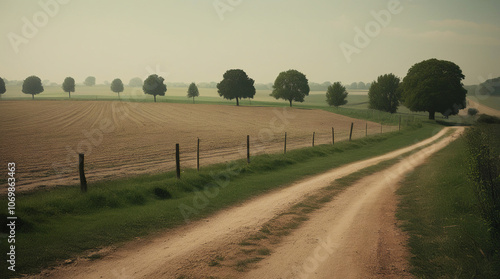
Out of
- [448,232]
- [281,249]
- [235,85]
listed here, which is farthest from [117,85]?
[448,232]

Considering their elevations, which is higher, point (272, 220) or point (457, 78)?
point (457, 78)

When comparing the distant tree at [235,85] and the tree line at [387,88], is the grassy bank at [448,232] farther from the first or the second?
the distant tree at [235,85]

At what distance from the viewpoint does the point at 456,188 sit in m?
13.1

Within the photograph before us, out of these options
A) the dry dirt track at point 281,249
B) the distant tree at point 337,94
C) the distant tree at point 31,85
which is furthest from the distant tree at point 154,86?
A: the dry dirt track at point 281,249

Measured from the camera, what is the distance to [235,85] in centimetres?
10331

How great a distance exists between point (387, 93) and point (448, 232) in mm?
96677

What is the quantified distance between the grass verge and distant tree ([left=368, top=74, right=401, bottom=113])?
3372 inches

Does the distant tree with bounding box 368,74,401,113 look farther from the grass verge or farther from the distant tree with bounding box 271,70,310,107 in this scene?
the grass verge

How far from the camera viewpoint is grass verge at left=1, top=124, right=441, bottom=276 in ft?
28.8

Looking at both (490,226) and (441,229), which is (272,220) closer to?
(441,229)

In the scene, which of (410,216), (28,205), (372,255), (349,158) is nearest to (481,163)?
(410,216)

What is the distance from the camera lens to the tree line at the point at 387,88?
2603 inches

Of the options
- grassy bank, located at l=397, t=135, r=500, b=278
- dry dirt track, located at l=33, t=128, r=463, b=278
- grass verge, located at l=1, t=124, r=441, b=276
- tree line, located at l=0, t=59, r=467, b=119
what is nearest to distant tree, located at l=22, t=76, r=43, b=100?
tree line, located at l=0, t=59, r=467, b=119

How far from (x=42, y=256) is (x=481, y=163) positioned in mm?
13039
